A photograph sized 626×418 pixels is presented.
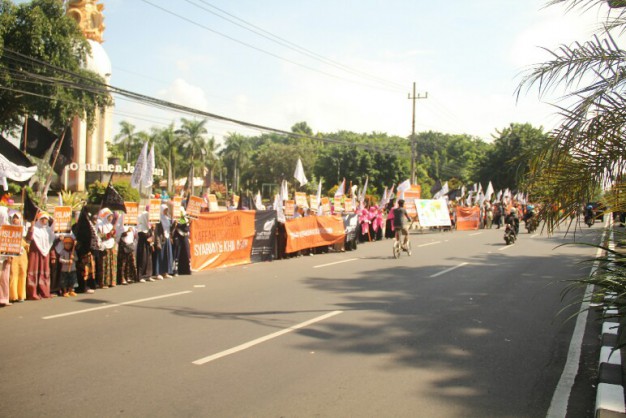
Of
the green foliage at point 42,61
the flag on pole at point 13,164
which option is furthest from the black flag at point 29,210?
the green foliage at point 42,61

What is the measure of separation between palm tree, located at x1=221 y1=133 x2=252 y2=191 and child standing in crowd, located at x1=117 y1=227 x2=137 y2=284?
3159 inches

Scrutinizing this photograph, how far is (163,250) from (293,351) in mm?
6957

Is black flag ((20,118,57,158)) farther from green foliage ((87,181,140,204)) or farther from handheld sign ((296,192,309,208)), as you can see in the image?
green foliage ((87,181,140,204))

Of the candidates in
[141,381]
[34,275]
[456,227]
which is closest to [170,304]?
[34,275]

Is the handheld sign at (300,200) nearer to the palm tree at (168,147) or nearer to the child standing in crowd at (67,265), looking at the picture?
the child standing in crowd at (67,265)

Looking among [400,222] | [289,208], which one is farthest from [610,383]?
[289,208]

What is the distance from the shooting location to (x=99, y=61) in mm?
50031

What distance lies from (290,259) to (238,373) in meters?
11.0

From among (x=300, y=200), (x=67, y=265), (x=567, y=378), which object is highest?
(x=300, y=200)

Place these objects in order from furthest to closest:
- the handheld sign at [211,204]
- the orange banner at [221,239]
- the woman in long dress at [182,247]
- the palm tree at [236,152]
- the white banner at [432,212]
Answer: the palm tree at [236,152]
the white banner at [432,212]
the handheld sign at [211,204]
the orange banner at [221,239]
the woman in long dress at [182,247]

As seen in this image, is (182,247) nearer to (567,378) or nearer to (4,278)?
(4,278)

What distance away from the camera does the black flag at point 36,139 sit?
10609 mm

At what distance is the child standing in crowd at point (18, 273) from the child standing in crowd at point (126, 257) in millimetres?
2141

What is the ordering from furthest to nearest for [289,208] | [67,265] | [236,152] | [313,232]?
[236,152], [313,232], [289,208], [67,265]
